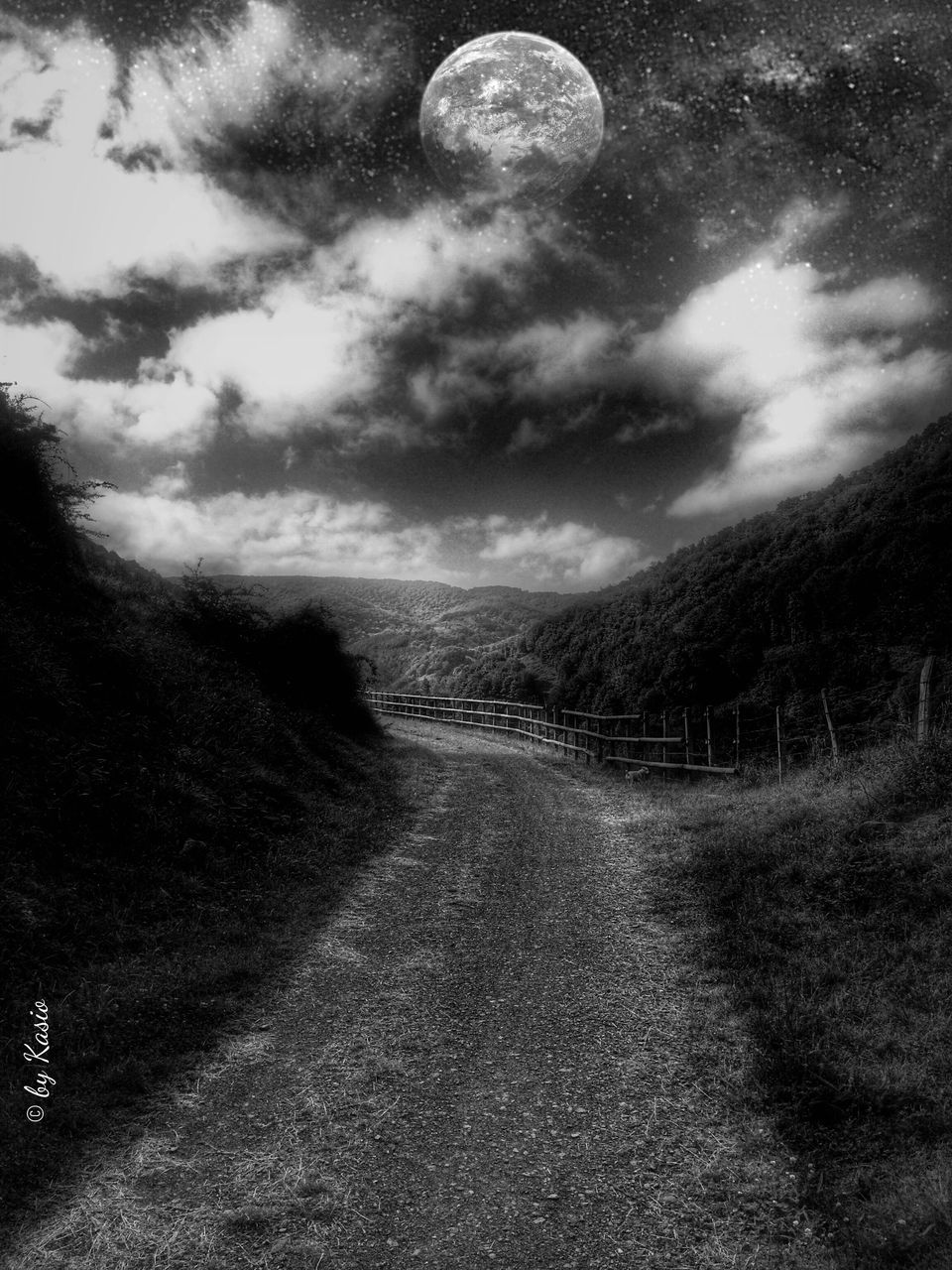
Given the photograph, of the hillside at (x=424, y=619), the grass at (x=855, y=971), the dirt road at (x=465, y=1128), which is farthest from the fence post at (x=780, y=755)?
the hillside at (x=424, y=619)

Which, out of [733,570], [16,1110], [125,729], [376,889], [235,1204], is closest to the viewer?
[235,1204]

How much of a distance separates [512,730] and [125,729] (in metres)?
20.7

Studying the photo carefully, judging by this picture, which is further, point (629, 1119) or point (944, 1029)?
point (944, 1029)

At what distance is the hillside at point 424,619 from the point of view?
1767 inches

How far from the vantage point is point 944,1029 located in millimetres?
4523

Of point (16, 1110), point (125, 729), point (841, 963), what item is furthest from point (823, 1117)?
point (125, 729)

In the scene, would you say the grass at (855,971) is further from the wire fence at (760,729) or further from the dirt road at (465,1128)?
the wire fence at (760,729)

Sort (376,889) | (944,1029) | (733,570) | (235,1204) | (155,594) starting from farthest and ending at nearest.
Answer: (733,570), (155,594), (376,889), (944,1029), (235,1204)

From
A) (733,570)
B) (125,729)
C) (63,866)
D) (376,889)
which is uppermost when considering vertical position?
(733,570)

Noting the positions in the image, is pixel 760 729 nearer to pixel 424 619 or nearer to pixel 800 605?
pixel 800 605

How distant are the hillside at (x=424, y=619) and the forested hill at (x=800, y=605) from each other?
28.7 ft

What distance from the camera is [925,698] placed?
33.6 ft

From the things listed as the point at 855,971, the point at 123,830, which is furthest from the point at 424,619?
the point at 855,971

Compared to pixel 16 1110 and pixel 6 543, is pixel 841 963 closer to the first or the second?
pixel 16 1110
